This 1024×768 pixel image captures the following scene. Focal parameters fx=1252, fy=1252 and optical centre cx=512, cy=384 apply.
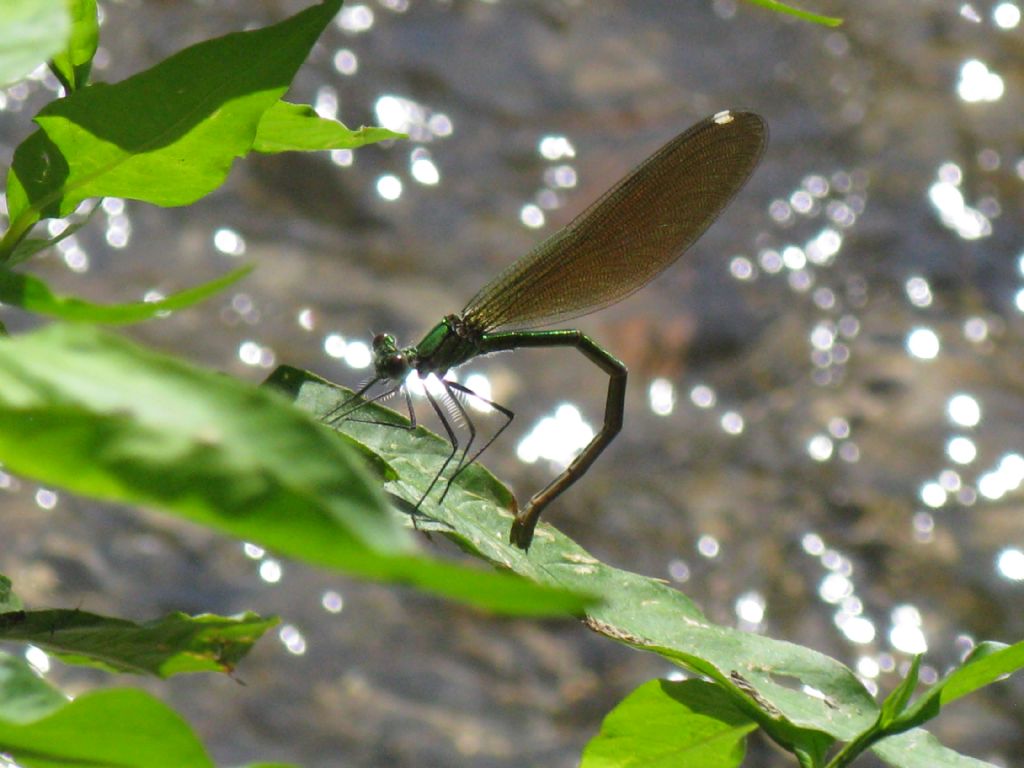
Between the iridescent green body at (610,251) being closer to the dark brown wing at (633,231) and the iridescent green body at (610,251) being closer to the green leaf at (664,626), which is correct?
the dark brown wing at (633,231)

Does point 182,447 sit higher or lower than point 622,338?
higher

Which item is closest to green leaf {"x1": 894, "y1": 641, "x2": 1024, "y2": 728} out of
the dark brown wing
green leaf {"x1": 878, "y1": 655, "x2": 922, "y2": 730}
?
green leaf {"x1": 878, "y1": 655, "x2": 922, "y2": 730}

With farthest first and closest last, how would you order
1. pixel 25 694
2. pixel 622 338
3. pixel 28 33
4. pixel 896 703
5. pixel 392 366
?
pixel 622 338 < pixel 392 366 < pixel 896 703 < pixel 25 694 < pixel 28 33

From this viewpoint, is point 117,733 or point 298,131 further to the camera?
point 298,131

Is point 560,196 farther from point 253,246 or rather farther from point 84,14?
point 84,14

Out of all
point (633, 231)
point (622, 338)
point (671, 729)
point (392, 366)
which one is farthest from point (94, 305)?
point (622, 338)

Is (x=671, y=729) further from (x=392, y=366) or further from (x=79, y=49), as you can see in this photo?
(x=392, y=366)

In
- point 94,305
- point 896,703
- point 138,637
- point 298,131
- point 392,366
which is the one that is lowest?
point 392,366

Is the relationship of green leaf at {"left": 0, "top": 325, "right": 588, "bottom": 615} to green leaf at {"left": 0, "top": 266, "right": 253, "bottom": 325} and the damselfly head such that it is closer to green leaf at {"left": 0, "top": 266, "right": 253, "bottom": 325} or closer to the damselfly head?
green leaf at {"left": 0, "top": 266, "right": 253, "bottom": 325}
